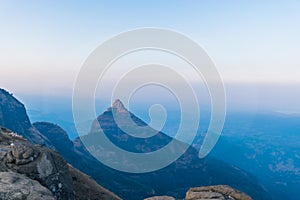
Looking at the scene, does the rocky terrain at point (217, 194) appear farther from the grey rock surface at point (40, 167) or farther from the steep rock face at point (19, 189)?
the steep rock face at point (19, 189)

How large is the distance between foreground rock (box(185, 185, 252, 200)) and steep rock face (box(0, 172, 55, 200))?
1547 cm

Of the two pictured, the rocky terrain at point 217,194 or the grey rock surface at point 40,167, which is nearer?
the grey rock surface at point 40,167

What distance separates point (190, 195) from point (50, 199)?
50.9 feet

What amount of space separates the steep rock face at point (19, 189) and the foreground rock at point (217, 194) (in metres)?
15.5

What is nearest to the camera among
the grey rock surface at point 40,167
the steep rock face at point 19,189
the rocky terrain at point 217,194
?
the steep rock face at point 19,189

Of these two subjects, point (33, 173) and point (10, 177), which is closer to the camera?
point (10, 177)

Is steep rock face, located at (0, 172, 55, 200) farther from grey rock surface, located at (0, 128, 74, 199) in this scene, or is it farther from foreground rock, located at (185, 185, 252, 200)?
foreground rock, located at (185, 185, 252, 200)

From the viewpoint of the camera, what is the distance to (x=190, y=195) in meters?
29.9

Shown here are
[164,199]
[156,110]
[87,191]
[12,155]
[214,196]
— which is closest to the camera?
[12,155]

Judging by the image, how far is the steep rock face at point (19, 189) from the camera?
60.0 ft

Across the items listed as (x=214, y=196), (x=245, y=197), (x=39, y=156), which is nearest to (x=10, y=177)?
(x=39, y=156)

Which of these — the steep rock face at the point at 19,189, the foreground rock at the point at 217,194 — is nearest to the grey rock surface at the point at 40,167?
the steep rock face at the point at 19,189

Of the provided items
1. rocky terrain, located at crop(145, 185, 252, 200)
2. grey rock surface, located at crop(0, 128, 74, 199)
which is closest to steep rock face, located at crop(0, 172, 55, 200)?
grey rock surface, located at crop(0, 128, 74, 199)

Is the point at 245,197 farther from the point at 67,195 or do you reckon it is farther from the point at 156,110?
the point at 156,110
